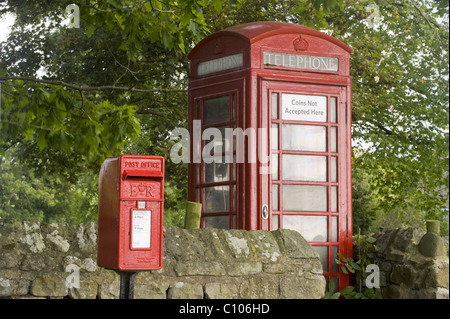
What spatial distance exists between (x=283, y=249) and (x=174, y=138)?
6.87 meters

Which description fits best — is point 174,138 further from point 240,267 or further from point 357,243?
point 240,267

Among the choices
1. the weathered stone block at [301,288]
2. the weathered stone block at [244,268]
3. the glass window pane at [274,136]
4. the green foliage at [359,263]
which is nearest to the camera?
the weathered stone block at [244,268]

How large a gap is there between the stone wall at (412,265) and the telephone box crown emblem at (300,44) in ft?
6.77

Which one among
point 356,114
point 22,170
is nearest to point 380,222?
point 356,114

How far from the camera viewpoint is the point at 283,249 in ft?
20.5

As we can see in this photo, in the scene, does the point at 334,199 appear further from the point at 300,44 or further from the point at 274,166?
the point at 300,44

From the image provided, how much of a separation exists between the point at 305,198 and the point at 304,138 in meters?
0.61

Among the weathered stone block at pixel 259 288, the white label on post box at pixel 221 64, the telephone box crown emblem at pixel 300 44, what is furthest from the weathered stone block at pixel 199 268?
the telephone box crown emblem at pixel 300 44

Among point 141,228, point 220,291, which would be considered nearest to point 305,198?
point 220,291

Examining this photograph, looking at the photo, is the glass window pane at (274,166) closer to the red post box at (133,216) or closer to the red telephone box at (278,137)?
the red telephone box at (278,137)

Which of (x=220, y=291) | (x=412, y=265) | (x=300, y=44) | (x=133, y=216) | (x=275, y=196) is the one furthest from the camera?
(x=300, y=44)

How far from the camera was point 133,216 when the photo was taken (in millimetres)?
5215

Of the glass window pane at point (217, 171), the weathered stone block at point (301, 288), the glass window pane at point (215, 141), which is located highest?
the glass window pane at point (215, 141)

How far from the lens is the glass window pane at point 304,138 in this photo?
7508 mm
